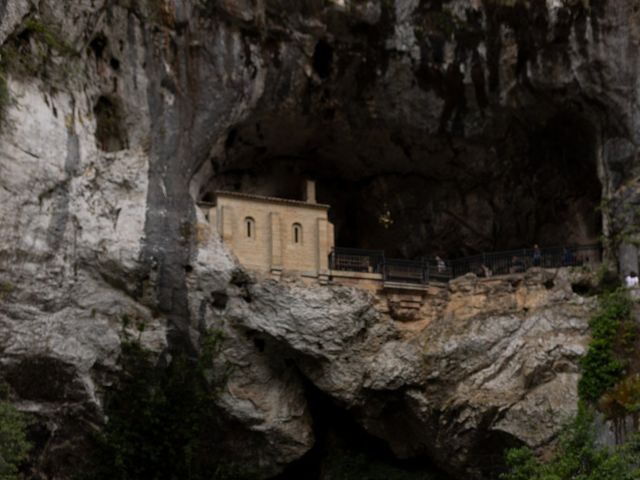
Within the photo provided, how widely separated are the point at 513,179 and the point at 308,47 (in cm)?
731

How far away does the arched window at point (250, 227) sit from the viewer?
2794 centimetres

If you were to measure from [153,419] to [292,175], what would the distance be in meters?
9.78

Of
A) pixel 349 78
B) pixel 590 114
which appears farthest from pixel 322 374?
pixel 590 114

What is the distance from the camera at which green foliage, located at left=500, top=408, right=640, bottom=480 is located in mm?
20969

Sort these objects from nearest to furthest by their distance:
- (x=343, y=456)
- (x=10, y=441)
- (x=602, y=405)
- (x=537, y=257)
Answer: (x=10, y=441) → (x=602, y=405) → (x=343, y=456) → (x=537, y=257)

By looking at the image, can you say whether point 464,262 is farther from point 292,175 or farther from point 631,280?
point 292,175

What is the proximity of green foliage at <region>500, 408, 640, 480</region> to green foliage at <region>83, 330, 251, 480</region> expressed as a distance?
6834 mm

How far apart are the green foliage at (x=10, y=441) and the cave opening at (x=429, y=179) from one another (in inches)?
342

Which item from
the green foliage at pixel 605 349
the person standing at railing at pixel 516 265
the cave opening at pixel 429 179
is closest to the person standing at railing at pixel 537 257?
the person standing at railing at pixel 516 265

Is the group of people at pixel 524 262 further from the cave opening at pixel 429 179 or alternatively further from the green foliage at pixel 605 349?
the green foliage at pixel 605 349

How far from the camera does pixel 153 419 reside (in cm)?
2375

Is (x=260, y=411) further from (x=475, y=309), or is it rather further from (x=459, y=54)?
(x=459, y=54)

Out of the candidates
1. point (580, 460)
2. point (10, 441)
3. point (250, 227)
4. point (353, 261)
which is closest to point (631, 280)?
point (580, 460)

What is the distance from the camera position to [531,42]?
92.2ft
